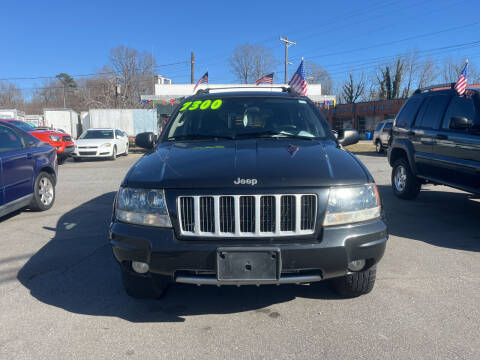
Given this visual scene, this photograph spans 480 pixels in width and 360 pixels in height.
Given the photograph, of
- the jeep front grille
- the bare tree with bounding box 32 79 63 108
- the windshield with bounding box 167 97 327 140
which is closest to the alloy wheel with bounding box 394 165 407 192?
the windshield with bounding box 167 97 327 140

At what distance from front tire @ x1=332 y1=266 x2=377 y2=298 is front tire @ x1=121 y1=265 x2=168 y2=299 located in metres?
1.42

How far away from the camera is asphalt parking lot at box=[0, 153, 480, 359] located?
7.90 ft

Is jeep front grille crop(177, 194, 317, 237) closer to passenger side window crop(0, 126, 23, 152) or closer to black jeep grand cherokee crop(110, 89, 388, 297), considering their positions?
black jeep grand cherokee crop(110, 89, 388, 297)

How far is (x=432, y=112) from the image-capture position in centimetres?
617

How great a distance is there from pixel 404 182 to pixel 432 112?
1.48 metres

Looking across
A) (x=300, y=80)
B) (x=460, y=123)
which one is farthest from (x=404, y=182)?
(x=300, y=80)

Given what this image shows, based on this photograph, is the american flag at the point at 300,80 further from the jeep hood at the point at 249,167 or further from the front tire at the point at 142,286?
the front tire at the point at 142,286

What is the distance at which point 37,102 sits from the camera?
7406 cm

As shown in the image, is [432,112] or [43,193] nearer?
[432,112]

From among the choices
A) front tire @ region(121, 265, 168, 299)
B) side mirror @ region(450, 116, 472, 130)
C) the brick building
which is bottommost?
front tire @ region(121, 265, 168, 299)

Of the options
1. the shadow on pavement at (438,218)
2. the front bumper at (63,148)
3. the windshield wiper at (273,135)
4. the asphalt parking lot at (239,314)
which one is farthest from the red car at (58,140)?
the windshield wiper at (273,135)

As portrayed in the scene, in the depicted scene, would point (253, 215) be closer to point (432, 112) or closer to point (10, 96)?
point (432, 112)

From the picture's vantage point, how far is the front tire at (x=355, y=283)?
2900 mm

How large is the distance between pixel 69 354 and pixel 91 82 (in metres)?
62.9
